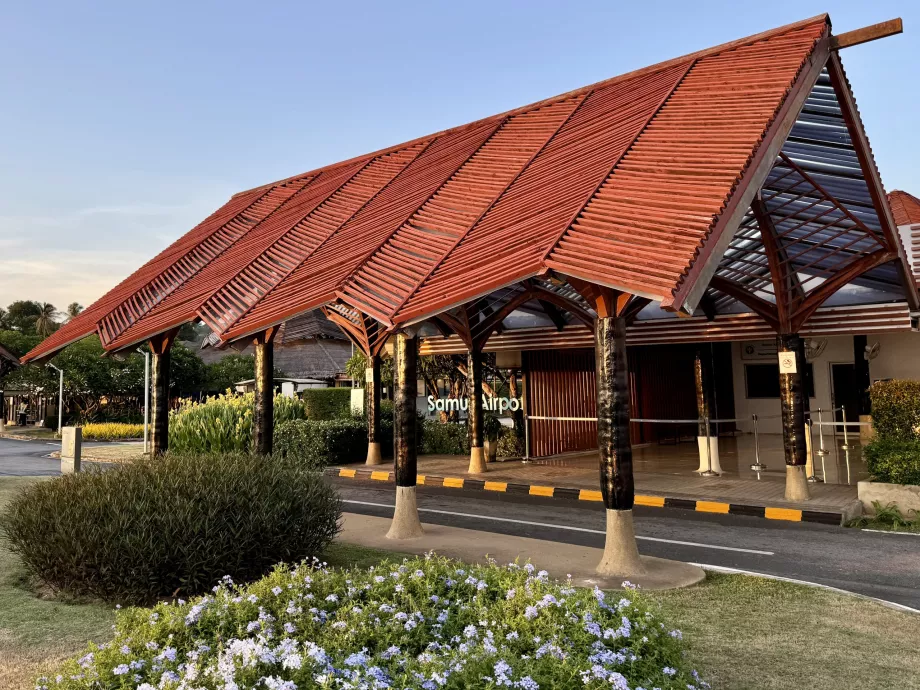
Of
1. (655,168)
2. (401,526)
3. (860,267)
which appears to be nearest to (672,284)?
(655,168)

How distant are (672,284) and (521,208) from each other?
3.09 metres

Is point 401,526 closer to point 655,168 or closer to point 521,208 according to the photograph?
point 521,208

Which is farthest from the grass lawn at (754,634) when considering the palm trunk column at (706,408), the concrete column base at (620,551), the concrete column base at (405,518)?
the palm trunk column at (706,408)

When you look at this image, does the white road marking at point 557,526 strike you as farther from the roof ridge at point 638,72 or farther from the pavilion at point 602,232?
the roof ridge at point 638,72

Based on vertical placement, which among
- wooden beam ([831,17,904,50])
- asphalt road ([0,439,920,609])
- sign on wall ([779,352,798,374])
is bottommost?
asphalt road ([0,439,920,609])

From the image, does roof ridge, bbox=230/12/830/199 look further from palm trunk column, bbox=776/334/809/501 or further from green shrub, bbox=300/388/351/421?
green shrub, bbox=300/388/351/421

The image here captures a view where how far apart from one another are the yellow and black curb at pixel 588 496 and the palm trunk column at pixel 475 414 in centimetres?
95

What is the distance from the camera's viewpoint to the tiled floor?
11.3 metres

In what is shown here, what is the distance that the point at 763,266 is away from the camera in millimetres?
13961

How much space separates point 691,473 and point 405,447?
7.33 meters

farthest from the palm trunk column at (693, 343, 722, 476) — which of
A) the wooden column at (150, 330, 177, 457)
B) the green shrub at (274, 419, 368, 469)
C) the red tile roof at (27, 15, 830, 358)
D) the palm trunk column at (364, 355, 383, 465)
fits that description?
the wooden column at (150, 330, 177, 457)

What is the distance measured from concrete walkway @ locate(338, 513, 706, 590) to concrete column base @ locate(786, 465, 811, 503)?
13.2 feet

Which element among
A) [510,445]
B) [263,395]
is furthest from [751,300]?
[510,445]

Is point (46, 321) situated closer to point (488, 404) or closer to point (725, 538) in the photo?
point (488, 404)
